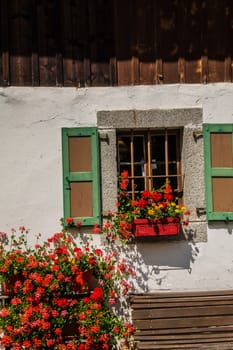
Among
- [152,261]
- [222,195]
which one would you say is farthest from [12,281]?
[222,195]

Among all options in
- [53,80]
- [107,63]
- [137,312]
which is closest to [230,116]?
[107,63]

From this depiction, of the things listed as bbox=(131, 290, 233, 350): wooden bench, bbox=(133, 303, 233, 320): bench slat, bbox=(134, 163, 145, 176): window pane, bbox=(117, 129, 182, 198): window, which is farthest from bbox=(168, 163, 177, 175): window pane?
bbox=(133, 303, 233, 320): bench slat

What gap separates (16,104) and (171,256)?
2321mm

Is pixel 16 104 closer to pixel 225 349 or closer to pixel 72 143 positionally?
pixel 72 143

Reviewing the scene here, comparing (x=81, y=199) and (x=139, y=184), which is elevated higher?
(x=139, y=184)

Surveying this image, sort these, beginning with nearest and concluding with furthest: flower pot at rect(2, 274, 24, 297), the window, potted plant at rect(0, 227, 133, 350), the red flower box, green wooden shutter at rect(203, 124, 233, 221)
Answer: potted plant at rect(0, 227, 133, 350), flower pot at rect(2, 274, 24, 297), the red flower box, green wooden shutter at rect(203, 124, 233, 221), the window

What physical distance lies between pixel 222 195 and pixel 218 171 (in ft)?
0.86

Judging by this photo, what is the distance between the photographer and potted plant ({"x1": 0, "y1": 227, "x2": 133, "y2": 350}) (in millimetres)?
5422

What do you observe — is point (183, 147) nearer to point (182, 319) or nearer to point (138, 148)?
point (138, 148)

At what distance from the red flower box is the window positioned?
0.48 meters

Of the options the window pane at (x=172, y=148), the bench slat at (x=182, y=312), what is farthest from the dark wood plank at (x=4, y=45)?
the bench slat at (x=182, y=312)

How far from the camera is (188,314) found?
575 cm

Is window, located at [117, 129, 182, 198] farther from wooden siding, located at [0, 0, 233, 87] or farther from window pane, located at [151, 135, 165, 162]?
wooden siding, located at [0, 0, 233, 87]

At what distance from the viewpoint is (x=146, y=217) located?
577cm
